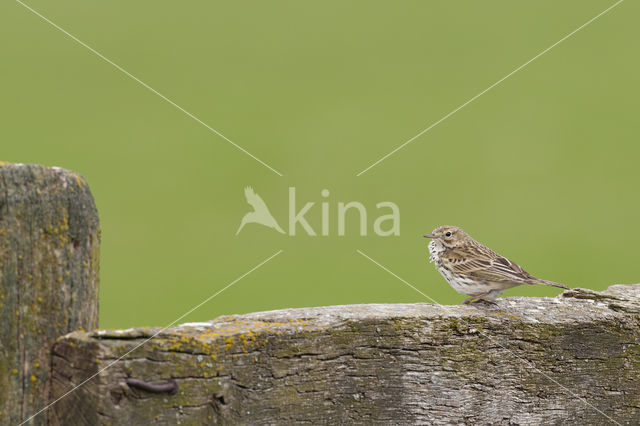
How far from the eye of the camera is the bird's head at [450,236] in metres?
6.35

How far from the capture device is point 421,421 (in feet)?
12.3

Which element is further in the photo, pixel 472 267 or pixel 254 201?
pixel 254 201

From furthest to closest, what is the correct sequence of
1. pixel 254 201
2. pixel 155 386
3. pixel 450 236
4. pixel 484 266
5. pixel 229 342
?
pixel 254 201 < pixel 450 236 < pixel 484 266 < pixel 229 342 < pixel 155 386

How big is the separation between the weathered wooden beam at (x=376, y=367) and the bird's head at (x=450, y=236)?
6.11 ft

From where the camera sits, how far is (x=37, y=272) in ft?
10.4

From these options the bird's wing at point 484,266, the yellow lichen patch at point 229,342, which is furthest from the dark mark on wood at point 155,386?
the bird's wing at point 484,266

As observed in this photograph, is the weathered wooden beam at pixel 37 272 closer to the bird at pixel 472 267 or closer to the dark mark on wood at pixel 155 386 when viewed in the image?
the dark mark on wood at pixel 155 386

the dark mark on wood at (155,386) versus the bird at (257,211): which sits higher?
the bird at (257,211)

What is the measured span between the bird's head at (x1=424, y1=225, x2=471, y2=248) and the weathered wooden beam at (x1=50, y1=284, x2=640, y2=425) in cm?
186

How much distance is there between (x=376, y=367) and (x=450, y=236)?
113 inches

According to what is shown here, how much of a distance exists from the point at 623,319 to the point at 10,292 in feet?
10.3

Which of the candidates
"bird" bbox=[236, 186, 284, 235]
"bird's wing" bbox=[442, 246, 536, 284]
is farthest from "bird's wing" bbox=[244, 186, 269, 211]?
"bird's wing" bbox=[442, 246, 536, 284]

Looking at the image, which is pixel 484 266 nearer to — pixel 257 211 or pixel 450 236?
pixel 450 236

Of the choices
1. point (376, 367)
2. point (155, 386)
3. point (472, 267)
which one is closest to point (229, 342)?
point (155, 386)
